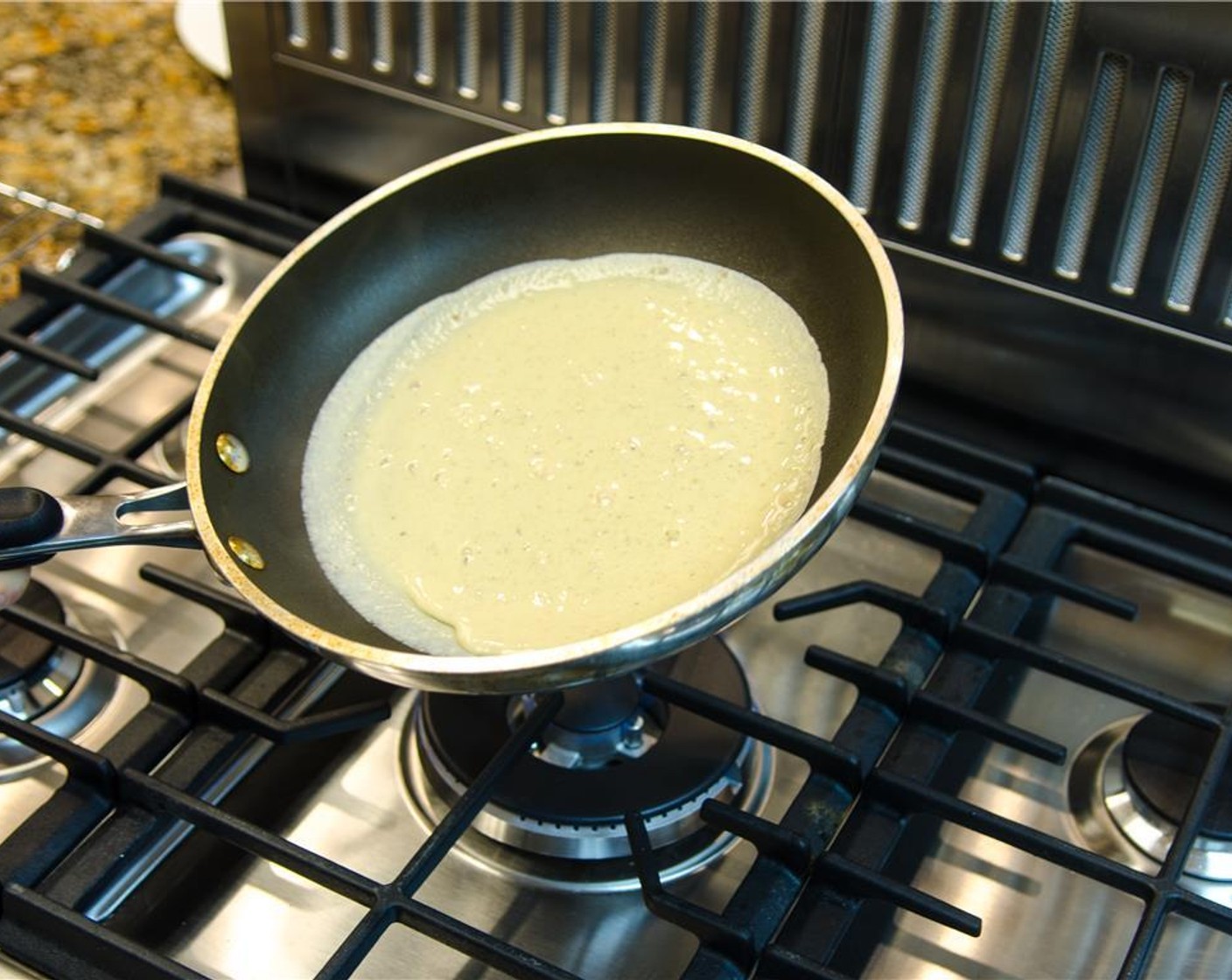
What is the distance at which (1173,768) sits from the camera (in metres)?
0.62

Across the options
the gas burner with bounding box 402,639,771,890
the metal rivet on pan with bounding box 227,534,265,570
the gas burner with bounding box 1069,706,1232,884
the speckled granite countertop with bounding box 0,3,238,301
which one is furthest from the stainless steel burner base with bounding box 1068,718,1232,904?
the speckled granite countertop with bounding box 0,3,238,301

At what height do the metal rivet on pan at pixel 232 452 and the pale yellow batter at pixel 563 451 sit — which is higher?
the pale yellow batter at pixel 563 451

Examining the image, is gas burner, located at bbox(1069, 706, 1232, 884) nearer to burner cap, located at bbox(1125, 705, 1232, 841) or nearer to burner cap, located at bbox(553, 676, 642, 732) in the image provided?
burner cap, located at bbox(1125, 705, 1232, 841)

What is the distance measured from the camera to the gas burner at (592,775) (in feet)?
1.98

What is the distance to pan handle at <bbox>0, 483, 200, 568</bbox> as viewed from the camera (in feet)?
1.76

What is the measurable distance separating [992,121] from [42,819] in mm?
467

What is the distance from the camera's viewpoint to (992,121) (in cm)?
66

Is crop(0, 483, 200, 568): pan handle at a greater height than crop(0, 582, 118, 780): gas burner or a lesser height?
greater

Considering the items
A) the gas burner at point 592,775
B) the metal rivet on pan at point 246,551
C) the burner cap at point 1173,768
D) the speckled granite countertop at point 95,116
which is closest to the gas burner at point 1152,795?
the burner cap at point 1173,768

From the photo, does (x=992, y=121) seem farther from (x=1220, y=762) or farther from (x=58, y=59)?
(x=58, y=59)

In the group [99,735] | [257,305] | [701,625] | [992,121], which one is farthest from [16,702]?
[992,121]

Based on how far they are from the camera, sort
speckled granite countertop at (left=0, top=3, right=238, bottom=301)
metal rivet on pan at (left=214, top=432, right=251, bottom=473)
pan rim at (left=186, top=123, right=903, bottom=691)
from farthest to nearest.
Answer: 1. speckled granite countertop at (left=0, top=3, right=238, bottom=301)
2. metal rivet on pan at (left=214, top=432, right=251, bottom=473)
3. pan rim at (left=186, top=123, right=903, bottom=691)

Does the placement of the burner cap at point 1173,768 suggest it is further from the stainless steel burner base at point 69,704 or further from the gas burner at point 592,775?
the stainless steel burner base at point 69,704

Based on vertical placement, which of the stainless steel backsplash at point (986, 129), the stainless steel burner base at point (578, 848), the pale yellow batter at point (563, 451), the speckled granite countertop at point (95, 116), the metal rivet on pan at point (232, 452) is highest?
the stainless steel backsplash at point (986, 129)
